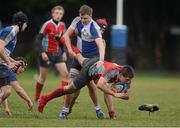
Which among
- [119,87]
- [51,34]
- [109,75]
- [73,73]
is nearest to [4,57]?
[73,73]

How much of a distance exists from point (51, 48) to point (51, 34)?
336mm

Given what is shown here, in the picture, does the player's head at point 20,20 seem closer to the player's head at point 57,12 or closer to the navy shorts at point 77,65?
the navy shorts at point 77,65

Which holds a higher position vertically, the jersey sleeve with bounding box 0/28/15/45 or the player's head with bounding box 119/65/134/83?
the jersey sleeve with bounding box 0/28/15/45

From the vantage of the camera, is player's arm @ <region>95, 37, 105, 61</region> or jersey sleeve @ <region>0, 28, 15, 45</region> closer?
player's arm @ <region>95, 37, 105, 61</region>

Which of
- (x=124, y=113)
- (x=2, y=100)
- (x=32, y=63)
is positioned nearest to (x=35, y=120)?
(x=2, y=100)

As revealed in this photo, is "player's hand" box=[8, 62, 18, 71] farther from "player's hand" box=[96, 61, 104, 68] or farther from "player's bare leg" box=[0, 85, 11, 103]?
"player's hand" box=[96, 61, 104, 68]

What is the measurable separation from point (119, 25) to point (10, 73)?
1588 cm

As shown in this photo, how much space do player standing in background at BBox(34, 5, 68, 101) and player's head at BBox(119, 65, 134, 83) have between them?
475cm

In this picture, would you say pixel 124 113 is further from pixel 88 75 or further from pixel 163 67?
pixel 163 67

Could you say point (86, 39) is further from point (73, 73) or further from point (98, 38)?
point (73, 73)

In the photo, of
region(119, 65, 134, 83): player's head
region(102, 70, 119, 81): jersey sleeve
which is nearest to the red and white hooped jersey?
region(102, 70, 119, 81): jersey sleeve

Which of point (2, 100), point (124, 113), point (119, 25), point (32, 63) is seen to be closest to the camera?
point (2, 100)

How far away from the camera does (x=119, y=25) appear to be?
29219 mm

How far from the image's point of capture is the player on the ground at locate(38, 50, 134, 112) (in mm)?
12695
